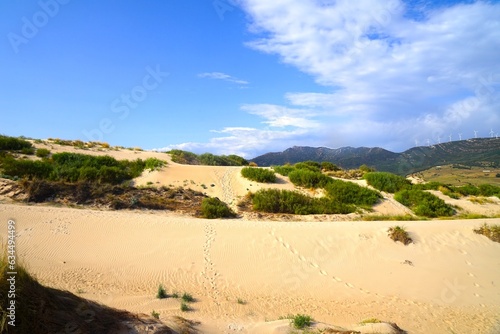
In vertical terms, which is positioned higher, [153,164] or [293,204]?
[153,164]

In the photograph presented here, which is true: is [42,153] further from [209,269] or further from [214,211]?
[209,269]

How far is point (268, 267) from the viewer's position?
10.2 m

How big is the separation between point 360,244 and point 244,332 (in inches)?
290

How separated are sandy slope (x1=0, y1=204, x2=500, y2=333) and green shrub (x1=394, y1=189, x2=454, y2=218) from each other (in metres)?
6.21

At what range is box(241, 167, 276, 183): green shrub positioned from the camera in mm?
22828

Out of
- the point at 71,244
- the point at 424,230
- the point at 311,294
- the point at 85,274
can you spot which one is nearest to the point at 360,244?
the point at 424,230

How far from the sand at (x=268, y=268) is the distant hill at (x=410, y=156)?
56903 mm

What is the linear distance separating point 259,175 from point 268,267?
13.1m

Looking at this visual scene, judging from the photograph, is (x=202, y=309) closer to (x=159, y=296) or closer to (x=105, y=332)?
(x=159, y=296)

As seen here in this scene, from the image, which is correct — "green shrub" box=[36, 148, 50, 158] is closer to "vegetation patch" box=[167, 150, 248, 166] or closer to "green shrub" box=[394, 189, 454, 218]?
"vegetation patch" box=[167, 150, 248, 166]

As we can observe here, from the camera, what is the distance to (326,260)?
11016 millimetres

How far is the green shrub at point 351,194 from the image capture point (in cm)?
2056

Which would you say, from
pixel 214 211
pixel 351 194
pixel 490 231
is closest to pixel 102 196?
pixel 214 211

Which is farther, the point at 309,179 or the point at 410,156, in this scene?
the point at 410,156
